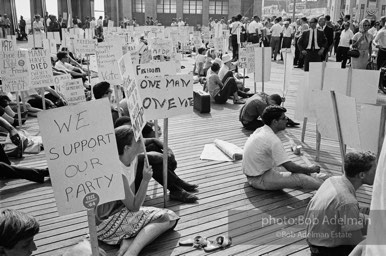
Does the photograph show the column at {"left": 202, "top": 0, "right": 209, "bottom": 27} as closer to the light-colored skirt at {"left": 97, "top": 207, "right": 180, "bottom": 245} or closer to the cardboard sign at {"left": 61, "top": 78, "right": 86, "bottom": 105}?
the cardboard sign at {"left": 61, "top": 78, "right": 86, "bottom": 105}

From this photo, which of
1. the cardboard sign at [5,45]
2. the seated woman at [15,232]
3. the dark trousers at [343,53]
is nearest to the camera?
the seated woman at [15,232]

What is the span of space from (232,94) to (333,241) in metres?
6.72

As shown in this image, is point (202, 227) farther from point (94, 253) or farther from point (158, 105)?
point (94, 253)

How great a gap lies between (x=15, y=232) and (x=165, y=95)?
2.16m

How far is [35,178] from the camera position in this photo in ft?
15.6

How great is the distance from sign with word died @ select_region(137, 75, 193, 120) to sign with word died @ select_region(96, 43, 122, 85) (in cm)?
290

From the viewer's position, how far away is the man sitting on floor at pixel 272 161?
4270mm

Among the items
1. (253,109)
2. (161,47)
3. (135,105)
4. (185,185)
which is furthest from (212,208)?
(161,47)

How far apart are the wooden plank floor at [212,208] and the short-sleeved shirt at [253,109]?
0.76 meters

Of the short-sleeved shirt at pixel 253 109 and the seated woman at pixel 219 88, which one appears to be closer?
the short-sleeved shirt at pixel 253 109

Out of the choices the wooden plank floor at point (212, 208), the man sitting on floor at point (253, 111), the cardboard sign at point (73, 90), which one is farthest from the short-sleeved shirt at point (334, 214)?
the cardboard sign at point (73, 90)

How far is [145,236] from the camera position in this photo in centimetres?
329

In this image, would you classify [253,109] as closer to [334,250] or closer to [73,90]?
[73,90]

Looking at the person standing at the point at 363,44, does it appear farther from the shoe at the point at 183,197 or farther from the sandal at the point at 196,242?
the sandal at the point at 196,242
